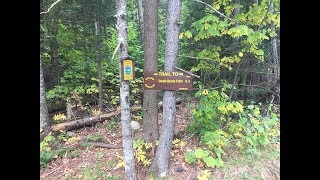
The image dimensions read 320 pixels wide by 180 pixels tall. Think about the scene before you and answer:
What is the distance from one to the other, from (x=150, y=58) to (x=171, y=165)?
2.41m

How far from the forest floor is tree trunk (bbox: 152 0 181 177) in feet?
0.95

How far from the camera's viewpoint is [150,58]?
18.4 feet

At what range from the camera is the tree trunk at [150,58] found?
5621mm

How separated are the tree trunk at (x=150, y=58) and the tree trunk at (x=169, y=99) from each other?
773mm

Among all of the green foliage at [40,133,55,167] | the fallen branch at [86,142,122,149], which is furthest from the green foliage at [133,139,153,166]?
the green foliage at [40,133,55,167]

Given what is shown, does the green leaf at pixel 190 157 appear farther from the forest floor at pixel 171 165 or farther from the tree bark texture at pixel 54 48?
the tree bark texture at pixel 54 48

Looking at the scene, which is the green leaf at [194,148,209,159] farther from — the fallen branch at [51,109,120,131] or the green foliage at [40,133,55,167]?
the fallen branch at [51,109,120,131]

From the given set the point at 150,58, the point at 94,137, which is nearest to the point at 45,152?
the point at 94,137

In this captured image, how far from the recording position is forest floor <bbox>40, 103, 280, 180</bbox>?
197 inches

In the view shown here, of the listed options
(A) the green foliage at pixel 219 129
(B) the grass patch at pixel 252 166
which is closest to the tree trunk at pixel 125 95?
(A) the green foliage at pixel 219 129

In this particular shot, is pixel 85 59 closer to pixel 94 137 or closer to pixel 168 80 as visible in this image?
pixel 94 137
